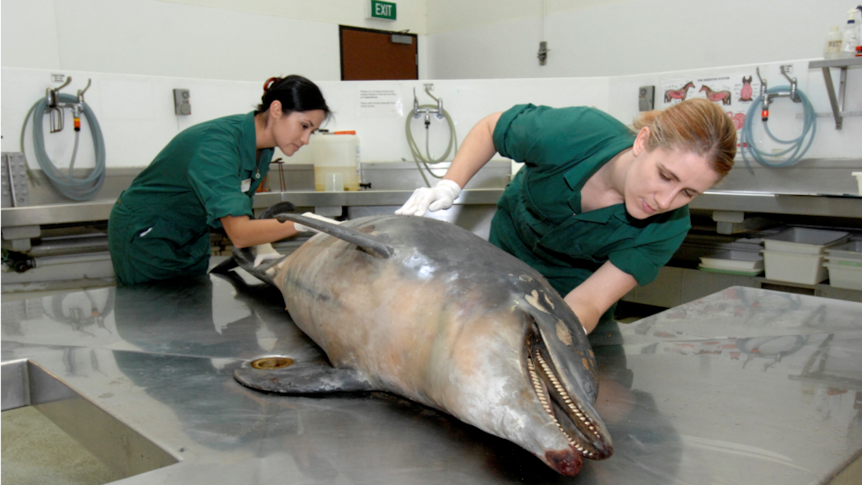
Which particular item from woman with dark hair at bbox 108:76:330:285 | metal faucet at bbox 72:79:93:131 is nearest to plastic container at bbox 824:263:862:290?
woman with dark hair at bbox 108:76:330:285

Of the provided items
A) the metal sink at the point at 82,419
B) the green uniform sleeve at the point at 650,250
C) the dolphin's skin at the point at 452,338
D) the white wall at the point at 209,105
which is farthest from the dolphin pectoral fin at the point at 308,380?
the white wall at the point at 209,105

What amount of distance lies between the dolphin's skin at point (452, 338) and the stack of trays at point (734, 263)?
3.93 meters

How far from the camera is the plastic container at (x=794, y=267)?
440 centimetres

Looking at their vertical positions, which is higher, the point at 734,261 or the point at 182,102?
the point at 182,102

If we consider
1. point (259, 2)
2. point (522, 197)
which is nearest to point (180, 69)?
point (259, 2)

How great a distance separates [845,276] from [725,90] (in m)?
1.84

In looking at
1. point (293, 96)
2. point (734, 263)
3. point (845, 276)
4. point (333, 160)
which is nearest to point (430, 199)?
point (293, 96)

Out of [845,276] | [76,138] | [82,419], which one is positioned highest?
[76,138]

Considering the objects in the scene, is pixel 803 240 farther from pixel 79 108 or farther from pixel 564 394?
pixel 79 108

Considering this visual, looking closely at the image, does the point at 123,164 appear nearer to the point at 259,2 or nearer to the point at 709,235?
the point at 259,2

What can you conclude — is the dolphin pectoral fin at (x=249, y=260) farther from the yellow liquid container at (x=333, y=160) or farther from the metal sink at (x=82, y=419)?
the yellow liquid container at (x=333, y=160)

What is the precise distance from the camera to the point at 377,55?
27.6 ft

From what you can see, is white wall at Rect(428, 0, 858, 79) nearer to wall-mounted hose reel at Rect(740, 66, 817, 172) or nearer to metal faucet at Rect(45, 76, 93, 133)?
wall-mounted hose reel at Rect(740, 66, 817, 172)

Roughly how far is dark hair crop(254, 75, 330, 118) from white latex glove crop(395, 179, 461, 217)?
3.32 ft
